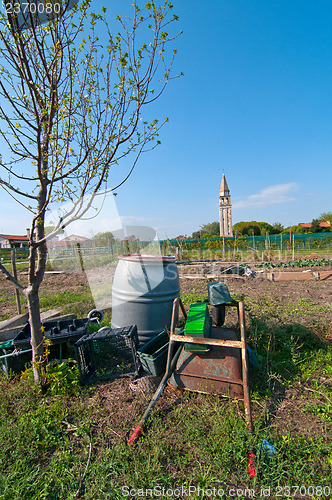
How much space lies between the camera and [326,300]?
6.07 meters

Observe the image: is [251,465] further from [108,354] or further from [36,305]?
[36,305]

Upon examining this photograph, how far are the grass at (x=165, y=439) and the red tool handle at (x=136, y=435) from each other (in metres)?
0.05

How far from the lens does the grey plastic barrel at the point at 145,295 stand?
335 centimetres

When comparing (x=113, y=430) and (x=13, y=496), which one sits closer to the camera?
(x=13, y=496)

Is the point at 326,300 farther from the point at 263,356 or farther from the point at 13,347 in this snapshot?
the point at 13,347

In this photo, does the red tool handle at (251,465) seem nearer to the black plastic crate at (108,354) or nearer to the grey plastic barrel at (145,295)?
the black plastic crate at (108,354)

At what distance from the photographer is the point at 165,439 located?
201 cm

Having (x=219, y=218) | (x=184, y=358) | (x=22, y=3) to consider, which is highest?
(x=219, y=218)

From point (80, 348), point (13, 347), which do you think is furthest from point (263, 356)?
point (13, 347)

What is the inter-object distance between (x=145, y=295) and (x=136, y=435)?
1601mm

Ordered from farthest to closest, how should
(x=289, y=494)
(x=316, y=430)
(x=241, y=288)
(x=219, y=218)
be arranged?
1. (x=219, y=218)
2. (x=241, y=288)
3. (x=316, y=430)
4. (x=289, y=494)

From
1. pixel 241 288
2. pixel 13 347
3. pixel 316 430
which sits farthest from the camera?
pixel 241 288

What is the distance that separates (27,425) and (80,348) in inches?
31.6

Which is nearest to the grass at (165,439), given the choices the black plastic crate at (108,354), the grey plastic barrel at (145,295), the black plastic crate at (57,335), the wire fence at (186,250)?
the black plastic crate at (108,354)
